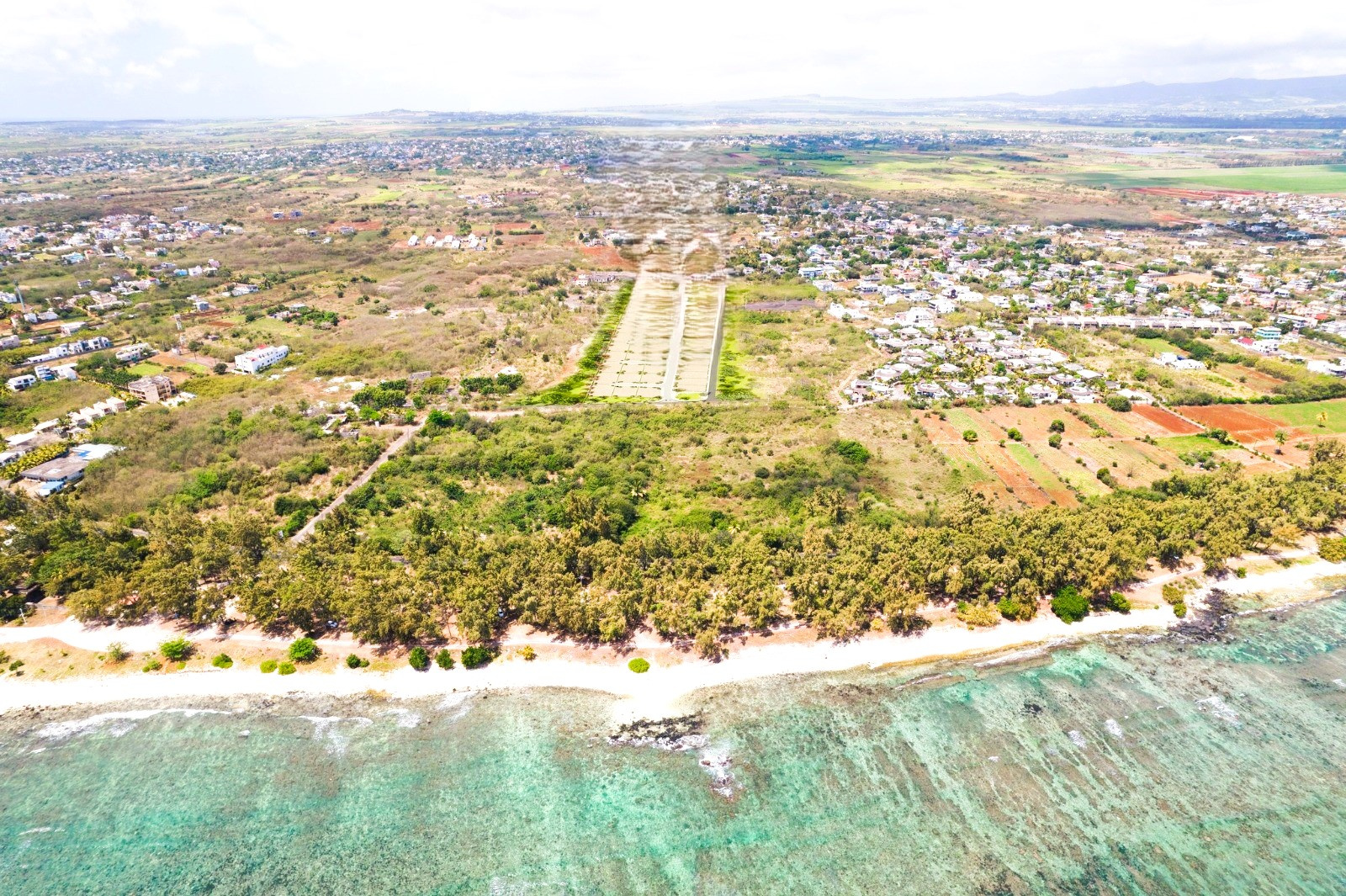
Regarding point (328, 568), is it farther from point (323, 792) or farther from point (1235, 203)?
point (1235, 203)

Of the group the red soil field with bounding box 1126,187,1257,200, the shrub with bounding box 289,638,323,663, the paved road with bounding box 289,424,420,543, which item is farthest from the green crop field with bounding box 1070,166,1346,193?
the shrub with bounding box 289,638,323,663

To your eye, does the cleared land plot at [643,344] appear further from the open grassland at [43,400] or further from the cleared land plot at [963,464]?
the open grassland at [43,400]

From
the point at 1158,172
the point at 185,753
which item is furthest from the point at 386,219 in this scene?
the point at 1158,172

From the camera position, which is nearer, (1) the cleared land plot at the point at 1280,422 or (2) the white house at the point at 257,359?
(1) the cleared land plot at the point at 1280,422

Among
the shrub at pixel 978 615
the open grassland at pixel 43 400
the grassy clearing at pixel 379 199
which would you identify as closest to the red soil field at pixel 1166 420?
the shrub at pixel 978 615

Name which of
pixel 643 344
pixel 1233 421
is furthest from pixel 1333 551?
pixel 643 344

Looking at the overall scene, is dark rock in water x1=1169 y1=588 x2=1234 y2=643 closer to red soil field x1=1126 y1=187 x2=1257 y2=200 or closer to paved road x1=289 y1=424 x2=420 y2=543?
paved road x1=289 y1=424 x2=420 y2=543
